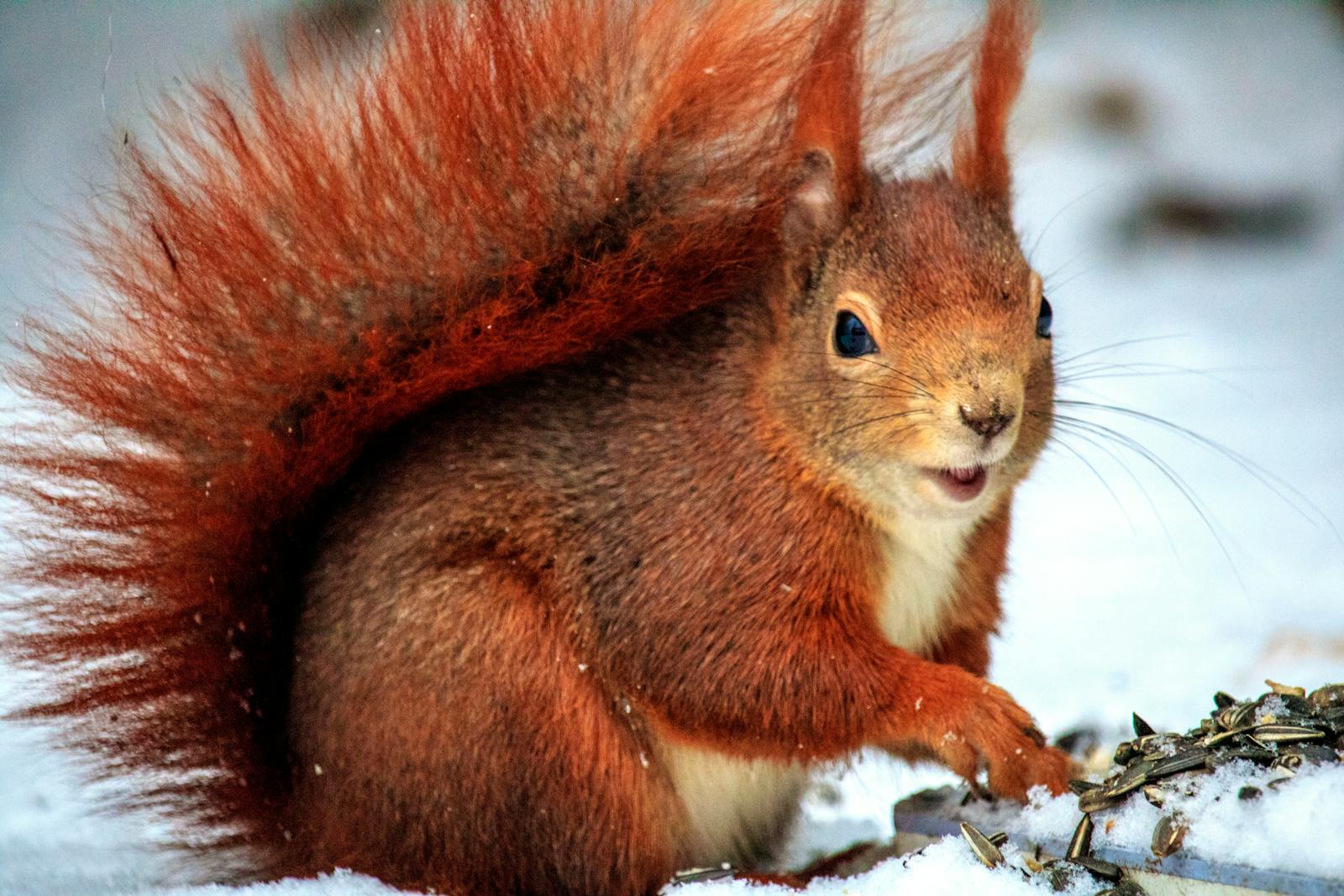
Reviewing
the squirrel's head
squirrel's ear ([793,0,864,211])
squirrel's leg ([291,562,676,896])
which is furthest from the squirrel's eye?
squirrel's leg ([291,562,676,896])

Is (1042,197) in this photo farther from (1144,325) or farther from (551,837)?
(551,837)

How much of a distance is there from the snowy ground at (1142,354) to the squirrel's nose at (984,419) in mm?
192

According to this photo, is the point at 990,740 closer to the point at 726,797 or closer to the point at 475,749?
the point at 726,797

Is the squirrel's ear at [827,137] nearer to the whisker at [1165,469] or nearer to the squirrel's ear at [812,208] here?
the squirrel's ear at [812,208]

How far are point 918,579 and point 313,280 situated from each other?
634 millimetres

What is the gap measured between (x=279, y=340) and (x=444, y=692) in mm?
351

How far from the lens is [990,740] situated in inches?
46.8

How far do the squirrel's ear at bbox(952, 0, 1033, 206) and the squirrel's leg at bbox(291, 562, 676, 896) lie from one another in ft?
1.98

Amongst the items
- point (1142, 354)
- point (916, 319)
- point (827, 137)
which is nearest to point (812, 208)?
point (827, 137)

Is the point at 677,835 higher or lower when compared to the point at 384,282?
lower

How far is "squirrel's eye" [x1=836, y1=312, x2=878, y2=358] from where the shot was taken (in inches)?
48.3

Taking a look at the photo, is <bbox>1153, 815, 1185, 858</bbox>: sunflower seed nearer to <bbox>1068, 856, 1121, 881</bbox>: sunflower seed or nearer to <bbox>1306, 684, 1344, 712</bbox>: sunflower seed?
<bbox>1068, 856, 1121, 881</bbox>: sunflower seed

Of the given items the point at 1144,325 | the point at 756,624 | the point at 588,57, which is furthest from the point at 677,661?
the point at 1144,325

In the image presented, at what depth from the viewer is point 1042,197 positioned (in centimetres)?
430
